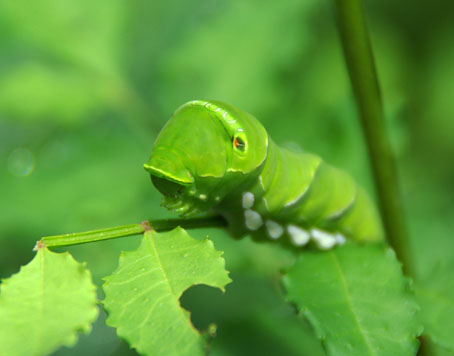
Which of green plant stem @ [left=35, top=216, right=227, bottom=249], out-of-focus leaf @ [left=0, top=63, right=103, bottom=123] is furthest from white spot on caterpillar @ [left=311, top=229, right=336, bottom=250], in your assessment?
out-of-focus leaf @ [left=0, top=63, right=103, bottom=123]

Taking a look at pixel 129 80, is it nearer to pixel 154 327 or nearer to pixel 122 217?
pixel 122 217

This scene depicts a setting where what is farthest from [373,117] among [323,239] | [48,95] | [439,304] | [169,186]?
[48,95]

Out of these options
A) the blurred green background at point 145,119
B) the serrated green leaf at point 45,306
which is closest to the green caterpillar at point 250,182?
the serrated green leaf at point 45,306

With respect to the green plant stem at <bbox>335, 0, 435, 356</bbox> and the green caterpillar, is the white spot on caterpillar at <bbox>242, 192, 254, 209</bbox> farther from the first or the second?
the green plant stem at <bbox>335, 0, 435, 356</bbox>

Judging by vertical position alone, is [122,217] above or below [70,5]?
below

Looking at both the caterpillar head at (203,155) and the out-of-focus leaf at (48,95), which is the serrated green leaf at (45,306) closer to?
the caterpillar head at (203,155)

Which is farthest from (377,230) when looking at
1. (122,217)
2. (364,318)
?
(122,217)

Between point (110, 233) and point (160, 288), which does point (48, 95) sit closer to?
point (110, 233)
